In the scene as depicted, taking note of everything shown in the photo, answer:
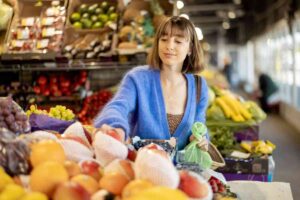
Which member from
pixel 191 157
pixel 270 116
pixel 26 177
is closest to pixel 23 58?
pixel 191 157

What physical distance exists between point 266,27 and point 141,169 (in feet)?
57.3

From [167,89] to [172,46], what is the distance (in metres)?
0.29

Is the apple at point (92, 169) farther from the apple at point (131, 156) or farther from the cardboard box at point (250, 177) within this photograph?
the cardboard box at point (250, 177)

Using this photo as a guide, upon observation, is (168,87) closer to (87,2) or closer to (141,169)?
(141,169)

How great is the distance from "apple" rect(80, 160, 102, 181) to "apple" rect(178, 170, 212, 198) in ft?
0.93

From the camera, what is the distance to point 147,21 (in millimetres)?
5465

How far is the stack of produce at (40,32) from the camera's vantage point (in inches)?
193

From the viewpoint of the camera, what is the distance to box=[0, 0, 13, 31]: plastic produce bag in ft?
16.0

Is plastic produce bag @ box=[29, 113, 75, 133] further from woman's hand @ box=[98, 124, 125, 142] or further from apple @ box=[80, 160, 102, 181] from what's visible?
apple @ box=[80, 160, 102, 181]

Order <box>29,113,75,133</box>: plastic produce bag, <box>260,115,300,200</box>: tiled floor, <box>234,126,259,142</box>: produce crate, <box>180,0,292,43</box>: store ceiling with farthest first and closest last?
<box>180,0,292,43</box>: store ceiling, <box>260,115,300,200</box>: tiled floor, <box>234,126,259,142</box>: produce crate, <box>29,113,75,133</box>: plastic produce bag

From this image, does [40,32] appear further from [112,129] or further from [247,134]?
[112,129]

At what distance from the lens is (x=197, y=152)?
8.21ft

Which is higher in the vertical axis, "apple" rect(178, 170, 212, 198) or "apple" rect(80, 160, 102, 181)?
"apple" rect(80, 160, 102, 181)

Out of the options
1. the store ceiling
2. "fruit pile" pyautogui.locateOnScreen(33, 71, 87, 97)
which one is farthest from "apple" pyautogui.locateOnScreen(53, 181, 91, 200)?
the store ceiling
